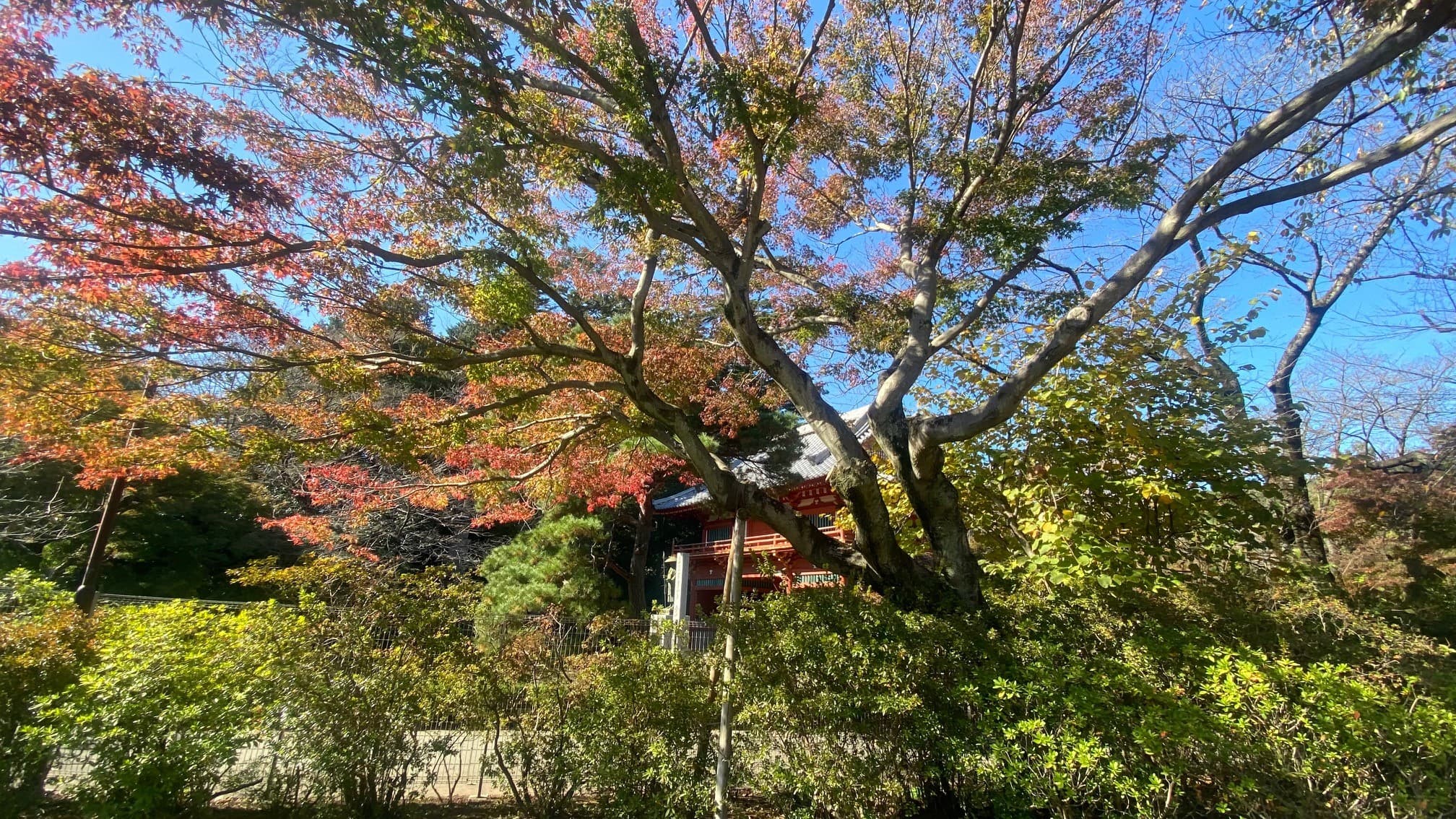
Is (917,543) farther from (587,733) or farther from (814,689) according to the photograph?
(587,733)

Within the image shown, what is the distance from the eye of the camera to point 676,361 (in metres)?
8.91

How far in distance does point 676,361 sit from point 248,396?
190 inches

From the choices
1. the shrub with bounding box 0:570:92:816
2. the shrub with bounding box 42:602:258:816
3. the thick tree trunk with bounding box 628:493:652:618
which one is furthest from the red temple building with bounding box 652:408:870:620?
the shrub with bounding box 0:570:92:816

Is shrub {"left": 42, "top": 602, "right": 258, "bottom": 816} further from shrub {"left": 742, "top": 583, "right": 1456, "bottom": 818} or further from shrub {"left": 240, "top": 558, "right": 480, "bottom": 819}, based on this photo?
shrub {"left": 742, "top": 583, "right": 1456, "bottom": 818}

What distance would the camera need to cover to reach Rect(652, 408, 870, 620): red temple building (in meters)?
13.5

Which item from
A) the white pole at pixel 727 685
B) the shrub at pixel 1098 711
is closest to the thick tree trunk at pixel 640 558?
the white pole at pixel 727 685

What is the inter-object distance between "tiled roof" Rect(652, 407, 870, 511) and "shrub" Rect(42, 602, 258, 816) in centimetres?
991

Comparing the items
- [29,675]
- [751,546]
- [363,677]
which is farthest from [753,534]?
[29,675]

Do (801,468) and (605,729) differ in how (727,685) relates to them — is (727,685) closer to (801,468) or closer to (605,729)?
(605,729)

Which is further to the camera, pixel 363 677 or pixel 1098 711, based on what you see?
pixel 363 677

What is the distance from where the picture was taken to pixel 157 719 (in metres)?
3.76

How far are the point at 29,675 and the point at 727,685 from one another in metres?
4.41

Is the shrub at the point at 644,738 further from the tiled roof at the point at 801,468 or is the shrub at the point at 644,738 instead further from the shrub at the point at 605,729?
the tiled roof at the point at 801,468

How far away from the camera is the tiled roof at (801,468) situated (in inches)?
551
